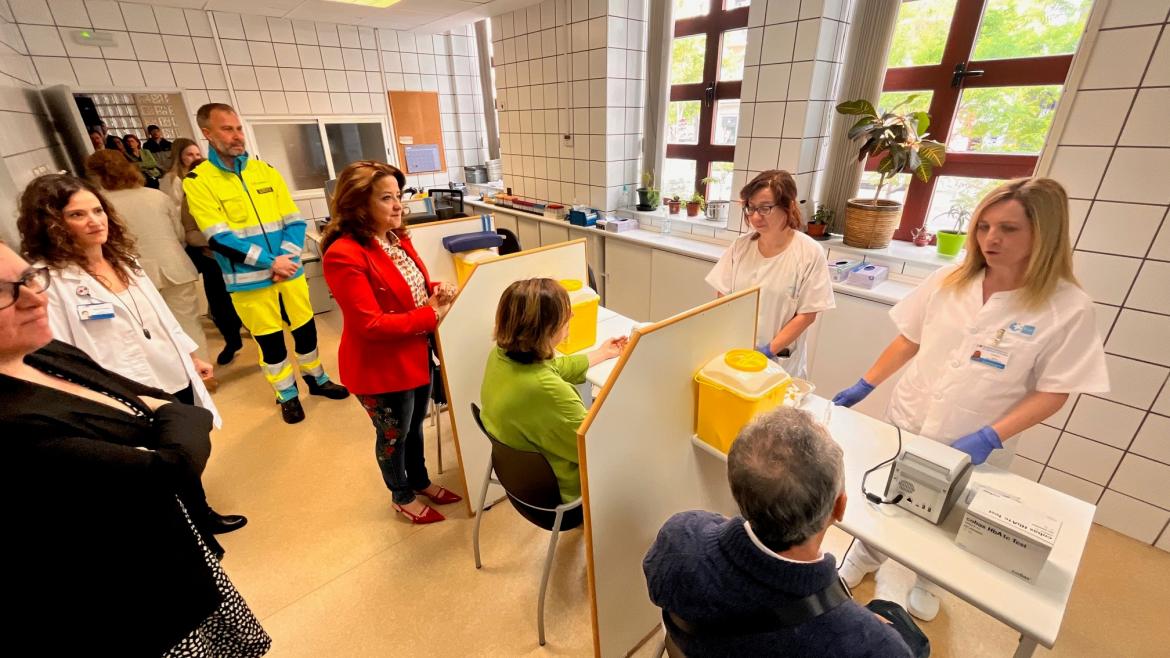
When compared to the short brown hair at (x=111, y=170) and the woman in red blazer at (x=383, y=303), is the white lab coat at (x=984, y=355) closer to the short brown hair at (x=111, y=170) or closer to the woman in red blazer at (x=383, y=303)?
the woman in red blazer at (x=383, y=303)

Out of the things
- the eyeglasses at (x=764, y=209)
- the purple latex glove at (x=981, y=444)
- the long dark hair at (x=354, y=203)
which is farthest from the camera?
the eyeglasses at (x=764, y=209)

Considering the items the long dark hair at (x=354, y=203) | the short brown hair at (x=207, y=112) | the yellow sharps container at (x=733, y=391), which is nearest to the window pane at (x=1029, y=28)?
the yellow sharps container at (x=733, y=391)

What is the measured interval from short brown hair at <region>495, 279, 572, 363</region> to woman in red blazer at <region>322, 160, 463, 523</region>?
→ 442 millimetres

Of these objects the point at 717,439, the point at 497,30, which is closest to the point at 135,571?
the point at 717,439

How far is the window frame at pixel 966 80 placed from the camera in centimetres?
215

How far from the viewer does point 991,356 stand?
1351 millimetres

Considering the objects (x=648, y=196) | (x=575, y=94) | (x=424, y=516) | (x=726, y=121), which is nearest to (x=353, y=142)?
(x=575, y=94)

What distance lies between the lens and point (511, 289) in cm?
146

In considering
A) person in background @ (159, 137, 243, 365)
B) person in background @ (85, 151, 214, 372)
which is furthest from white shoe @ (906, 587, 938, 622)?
person in background @ (159, 137, 243, 365)

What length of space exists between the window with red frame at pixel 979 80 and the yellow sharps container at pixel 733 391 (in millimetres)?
1926

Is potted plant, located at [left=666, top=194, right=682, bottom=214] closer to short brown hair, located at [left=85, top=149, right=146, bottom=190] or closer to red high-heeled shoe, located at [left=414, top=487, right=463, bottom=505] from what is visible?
red high-heeled shoe, located at [left=414, top=487, right=463, bottom=505]

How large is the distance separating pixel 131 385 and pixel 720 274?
2.05m

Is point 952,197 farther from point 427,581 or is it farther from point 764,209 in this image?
point 427,581

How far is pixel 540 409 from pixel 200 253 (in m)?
3.52
